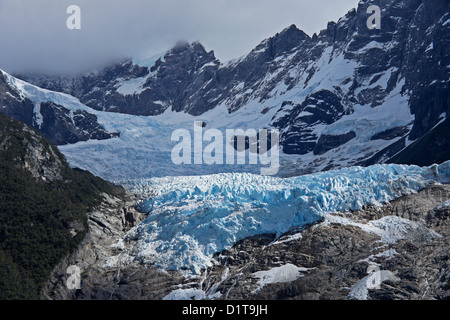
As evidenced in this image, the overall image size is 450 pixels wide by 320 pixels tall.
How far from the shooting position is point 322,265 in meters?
83.1

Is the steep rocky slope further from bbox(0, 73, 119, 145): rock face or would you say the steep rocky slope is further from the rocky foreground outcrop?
bbox(0, 73, 119, 145): rock face

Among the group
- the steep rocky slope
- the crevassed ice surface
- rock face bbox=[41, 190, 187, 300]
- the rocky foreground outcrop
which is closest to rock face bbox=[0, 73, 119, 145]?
the steep rocky slope

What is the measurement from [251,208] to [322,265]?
15.9 metres

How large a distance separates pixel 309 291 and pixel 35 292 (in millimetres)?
33015

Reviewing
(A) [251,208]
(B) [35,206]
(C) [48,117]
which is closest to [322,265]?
(A) [251,208]

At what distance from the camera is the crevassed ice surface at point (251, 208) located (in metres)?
90.3

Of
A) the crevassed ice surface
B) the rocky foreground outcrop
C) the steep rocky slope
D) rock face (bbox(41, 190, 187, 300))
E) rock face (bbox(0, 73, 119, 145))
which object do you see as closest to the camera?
the rocky foreground outcrop

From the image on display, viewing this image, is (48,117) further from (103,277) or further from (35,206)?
(103,277)

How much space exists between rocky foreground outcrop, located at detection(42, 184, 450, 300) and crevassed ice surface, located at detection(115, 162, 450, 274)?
163 centimetres

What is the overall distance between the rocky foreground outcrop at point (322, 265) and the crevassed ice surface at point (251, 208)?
5.34ft

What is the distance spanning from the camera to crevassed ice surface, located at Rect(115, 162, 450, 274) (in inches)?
3556

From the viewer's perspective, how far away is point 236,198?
99.5 metres

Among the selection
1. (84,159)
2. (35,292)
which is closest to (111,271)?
(35,292)
